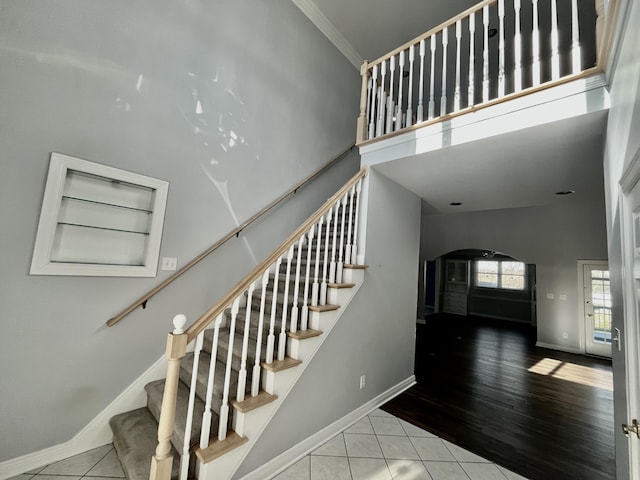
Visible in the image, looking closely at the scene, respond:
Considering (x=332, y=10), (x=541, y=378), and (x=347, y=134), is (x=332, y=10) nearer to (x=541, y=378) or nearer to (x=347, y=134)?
(x=347, y=134)

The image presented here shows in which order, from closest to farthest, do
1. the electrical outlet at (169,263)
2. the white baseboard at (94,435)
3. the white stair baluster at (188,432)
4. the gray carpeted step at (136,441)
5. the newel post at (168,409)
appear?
the newel post at (168,409) → the white stair baluster at (188,432) → the gray carpeted step at (136,441) → the white baseboard at (94,435) → the electrical outlet at (169,263)

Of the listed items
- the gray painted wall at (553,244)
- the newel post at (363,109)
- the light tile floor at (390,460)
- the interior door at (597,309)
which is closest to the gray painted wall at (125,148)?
the newel post at (363,109)

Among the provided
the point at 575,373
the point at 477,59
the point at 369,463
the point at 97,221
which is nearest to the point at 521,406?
the point at 575,373

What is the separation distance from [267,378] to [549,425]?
297cm

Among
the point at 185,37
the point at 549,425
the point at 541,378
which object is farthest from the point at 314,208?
the point at 541,378

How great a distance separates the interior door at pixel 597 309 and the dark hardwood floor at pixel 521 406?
30 cm

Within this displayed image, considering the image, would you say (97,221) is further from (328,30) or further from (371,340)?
(328,30)

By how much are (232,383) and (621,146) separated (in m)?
2.71

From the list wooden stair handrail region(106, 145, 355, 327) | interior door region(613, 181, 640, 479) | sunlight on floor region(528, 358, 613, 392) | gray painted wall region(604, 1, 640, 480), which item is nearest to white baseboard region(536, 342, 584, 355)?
sunlight on floor region(528, 358, 613, 392)

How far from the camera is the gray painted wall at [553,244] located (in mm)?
5129

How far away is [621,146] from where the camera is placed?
1.35 m

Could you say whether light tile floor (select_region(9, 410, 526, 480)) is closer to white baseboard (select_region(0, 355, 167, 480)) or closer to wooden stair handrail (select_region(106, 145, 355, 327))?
white baseboard (select_region(0, 355, 167, 480))

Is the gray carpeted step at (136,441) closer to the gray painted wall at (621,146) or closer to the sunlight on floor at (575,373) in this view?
the gray painted wall at (621,146)

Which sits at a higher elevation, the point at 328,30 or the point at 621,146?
the point at 328,30
